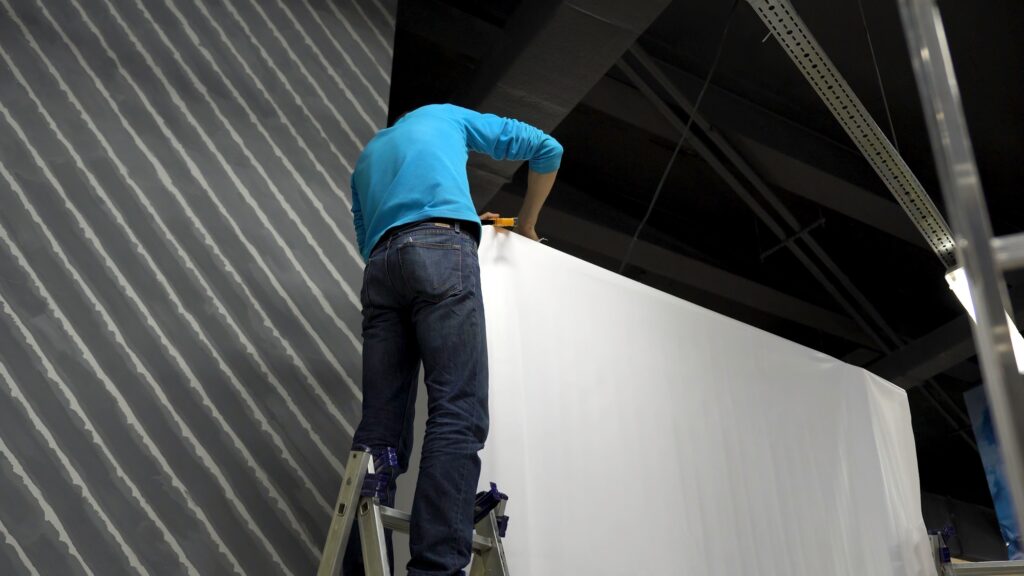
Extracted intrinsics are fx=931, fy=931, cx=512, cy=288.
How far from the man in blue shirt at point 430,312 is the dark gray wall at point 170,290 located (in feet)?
1.78

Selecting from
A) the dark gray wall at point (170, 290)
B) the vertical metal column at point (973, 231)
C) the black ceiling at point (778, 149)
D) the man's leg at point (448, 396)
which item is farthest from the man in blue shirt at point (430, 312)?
the black ceiling at point (778, 149)

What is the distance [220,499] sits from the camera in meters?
2.14

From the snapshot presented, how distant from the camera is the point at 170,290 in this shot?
2.29 m

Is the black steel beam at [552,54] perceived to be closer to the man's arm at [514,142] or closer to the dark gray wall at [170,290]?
the dark gray wall at [170,290]

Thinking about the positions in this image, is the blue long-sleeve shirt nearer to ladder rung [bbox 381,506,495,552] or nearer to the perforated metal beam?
ladder rung [bbox 381,506,495,552]

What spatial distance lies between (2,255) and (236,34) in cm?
97

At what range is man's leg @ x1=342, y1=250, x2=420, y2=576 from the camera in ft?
5.64

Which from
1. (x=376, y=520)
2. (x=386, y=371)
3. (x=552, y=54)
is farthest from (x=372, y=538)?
(x=552, y=54)

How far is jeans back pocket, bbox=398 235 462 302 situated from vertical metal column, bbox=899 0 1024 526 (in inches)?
38.4

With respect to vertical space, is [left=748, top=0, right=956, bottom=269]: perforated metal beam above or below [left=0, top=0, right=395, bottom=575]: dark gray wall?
above

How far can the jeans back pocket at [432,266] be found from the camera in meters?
1.70

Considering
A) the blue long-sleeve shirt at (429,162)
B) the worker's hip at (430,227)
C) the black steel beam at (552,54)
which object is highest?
the black steel beam at (552,54)

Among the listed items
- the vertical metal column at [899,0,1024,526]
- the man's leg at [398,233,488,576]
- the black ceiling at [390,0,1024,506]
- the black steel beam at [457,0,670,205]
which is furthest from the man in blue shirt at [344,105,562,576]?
the black ceiling at [390,0,1024,506]

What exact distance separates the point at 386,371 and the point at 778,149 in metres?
3.55
